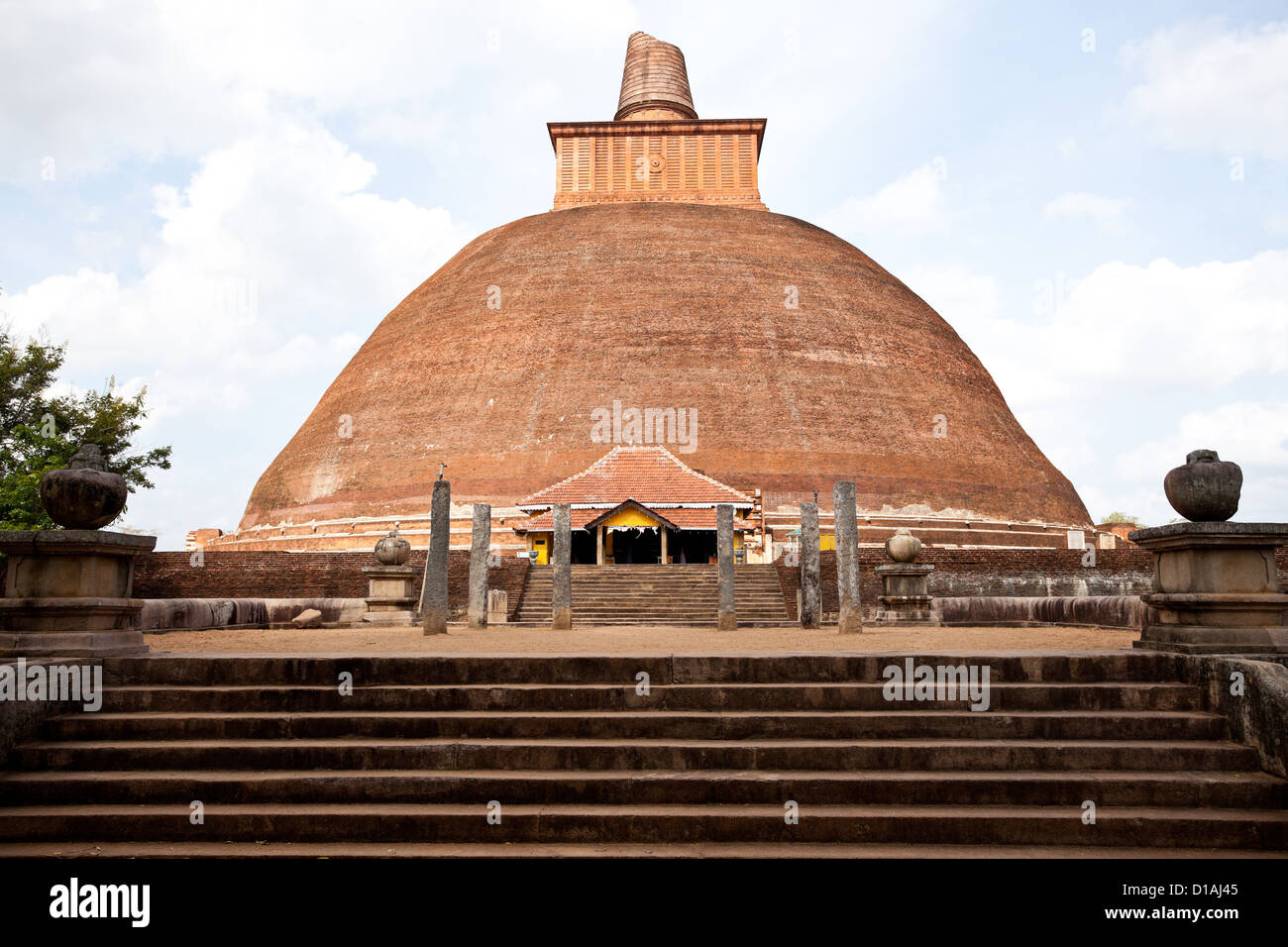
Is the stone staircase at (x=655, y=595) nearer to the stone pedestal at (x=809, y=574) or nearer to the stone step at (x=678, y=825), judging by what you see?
the stone pedestal at (x=809, y=574)

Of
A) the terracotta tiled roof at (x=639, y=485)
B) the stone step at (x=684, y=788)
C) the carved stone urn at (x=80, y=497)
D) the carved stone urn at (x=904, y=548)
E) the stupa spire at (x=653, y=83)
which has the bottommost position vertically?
the stone step at (x=684, y=788)

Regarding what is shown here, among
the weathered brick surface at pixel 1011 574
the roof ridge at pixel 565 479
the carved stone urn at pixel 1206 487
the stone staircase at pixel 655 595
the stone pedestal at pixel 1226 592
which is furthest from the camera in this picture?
the roof ridge at pixel 565 479

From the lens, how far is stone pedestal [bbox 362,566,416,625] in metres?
13.0

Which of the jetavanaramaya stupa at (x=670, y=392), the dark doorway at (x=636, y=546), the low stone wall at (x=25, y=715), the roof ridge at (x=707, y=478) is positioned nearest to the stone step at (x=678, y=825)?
the low stone wall at (x=25, y=715)

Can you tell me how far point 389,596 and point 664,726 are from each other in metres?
9.33

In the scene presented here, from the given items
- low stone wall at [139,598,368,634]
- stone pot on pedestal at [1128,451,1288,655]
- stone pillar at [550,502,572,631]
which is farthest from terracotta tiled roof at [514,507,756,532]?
→ stone pot on pedestal at [1128,451,1288,655]

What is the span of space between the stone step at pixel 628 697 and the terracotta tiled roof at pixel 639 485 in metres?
17.1

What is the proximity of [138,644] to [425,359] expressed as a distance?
2351 centimetres

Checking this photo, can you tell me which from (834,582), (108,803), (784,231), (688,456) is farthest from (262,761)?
(784,231)

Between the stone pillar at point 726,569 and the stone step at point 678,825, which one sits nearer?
the stone step at point 678,825

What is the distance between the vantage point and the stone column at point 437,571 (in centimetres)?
956
